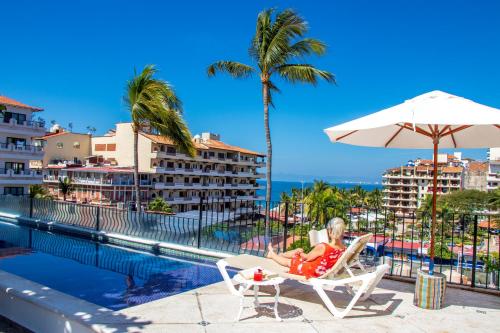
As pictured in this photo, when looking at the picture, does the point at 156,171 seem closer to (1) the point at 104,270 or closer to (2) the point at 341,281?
(1) the point at 104,270

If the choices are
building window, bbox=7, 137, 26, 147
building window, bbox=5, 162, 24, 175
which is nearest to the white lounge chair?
building window, bbox=5, 162, 24, 175

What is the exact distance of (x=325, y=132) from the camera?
586 centimetres

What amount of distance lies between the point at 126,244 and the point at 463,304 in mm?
7654

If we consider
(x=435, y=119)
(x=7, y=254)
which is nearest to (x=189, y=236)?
(x=7, y=254)

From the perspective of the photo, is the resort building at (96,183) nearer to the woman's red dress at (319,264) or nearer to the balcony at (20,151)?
the balcony at (20,151)

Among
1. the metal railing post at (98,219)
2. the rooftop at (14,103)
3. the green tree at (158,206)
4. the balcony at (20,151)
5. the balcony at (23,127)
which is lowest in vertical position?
the green tree at (158,206)

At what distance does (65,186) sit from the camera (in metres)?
56.7

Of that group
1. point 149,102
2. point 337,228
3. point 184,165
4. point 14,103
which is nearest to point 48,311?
point 337,228

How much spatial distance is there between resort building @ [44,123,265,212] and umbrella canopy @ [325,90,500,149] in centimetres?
4490

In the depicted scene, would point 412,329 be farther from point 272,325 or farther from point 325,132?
point 325,132

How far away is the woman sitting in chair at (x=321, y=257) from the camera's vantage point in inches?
202

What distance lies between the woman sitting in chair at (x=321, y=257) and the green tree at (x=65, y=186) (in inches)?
2256

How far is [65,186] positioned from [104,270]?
54021 millimetres

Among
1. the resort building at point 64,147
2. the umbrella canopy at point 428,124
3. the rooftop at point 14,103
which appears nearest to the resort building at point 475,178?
the resort building at point 64,147
